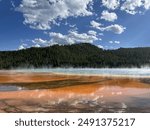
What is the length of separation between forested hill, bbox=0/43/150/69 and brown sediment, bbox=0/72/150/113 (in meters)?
0.33

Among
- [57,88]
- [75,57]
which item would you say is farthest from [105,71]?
[57,88]

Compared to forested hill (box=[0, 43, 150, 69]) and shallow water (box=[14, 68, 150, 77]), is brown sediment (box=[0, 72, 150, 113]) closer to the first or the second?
shallow water (box=[14, 68, 150, 77])

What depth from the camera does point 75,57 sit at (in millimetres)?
7496

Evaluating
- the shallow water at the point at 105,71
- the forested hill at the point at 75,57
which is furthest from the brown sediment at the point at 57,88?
the forested hill at the point at 75,57

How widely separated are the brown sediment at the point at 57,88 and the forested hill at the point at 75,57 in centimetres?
33

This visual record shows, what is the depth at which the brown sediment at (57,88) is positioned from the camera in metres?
6.32

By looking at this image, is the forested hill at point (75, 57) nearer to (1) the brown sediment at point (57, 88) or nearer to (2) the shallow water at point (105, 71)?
(2) the shallow water at point (105, 71)

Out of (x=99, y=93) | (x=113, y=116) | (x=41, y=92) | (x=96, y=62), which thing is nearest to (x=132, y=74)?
(x=96, y=62)

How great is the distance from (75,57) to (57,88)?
68 centimetres

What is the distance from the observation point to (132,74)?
26.6 ft

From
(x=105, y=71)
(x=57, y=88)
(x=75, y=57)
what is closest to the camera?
(x=57, y=88)

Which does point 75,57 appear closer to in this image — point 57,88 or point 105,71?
point 57,88

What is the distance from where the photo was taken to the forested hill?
736cm

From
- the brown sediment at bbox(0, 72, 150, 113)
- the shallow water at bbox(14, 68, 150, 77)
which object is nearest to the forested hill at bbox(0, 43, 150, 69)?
the shallow water at bbox(14, 68, 150, 77)
